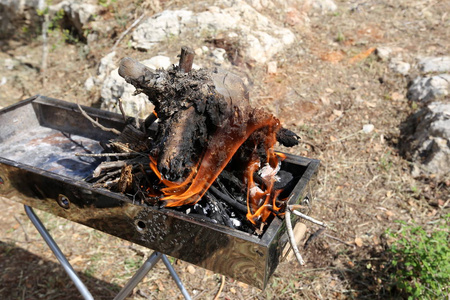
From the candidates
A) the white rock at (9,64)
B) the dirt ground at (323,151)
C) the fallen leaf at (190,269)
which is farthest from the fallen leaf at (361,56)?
the white rock at (9,64)

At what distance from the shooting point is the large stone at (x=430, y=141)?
14.5ft

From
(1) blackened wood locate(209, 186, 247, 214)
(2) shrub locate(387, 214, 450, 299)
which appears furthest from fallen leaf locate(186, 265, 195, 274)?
(1) blackened wood locate(209, 186, 247, 214)

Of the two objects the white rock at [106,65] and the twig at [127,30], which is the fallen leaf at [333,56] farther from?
the white rock at [106,65]

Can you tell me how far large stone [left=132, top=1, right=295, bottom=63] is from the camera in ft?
19.4

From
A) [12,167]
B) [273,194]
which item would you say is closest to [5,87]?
[12,167]

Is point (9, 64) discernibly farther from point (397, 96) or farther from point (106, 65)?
point (397, 96)

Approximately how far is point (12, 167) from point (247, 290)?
2.25m

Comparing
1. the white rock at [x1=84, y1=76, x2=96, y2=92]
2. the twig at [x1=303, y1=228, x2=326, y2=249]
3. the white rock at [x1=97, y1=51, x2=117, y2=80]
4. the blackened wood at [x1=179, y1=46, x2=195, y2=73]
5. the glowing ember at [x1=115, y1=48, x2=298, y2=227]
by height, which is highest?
the blackened wood at [x1=179, y1=46, x2=195, y2=73]

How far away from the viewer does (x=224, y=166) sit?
6.99 feet

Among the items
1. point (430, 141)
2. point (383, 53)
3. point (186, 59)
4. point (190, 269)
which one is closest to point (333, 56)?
point (383, 53)

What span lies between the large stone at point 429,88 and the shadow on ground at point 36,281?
14.4ft

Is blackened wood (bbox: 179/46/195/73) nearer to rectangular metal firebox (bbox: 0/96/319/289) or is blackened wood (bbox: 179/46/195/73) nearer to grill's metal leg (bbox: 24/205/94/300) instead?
rectangular metal firebox (bbox: 0/96/319/289)

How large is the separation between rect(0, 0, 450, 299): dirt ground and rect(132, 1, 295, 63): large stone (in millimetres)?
202

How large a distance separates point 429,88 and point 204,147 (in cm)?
416
